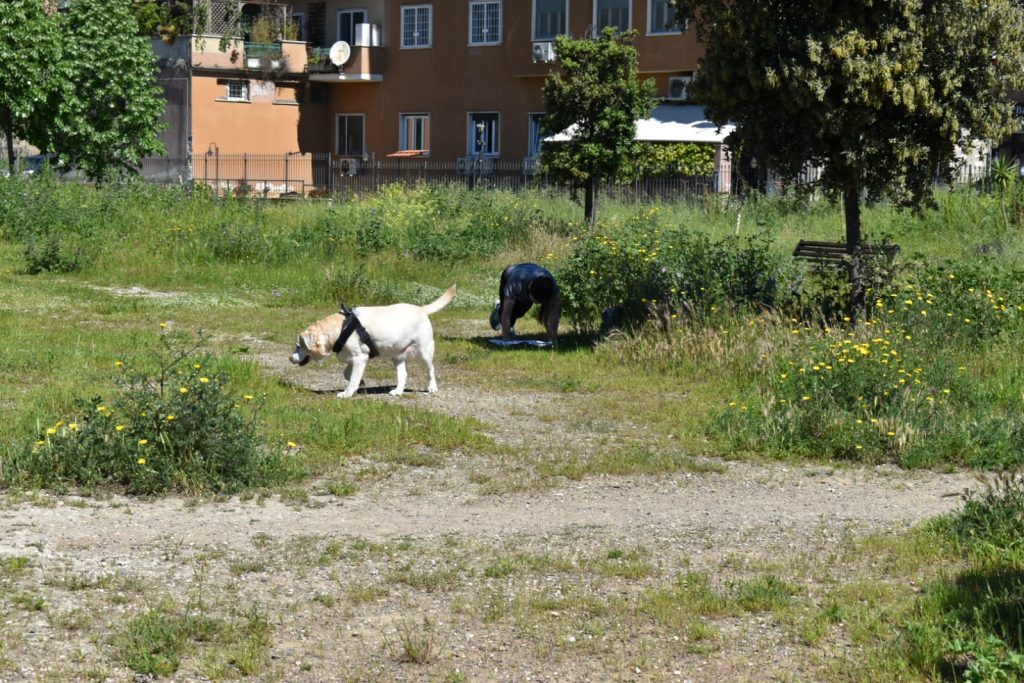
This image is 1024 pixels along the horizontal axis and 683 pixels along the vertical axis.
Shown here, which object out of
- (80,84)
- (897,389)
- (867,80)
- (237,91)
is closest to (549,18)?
(237,91)

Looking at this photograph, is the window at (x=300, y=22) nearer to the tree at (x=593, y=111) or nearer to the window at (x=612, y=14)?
the window at (x=612, y=14)

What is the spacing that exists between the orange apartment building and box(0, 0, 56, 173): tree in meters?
12.7

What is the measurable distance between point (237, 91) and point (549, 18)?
12.2 meters

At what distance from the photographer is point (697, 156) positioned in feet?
135

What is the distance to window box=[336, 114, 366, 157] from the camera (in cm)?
5350

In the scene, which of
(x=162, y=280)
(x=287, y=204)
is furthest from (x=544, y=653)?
(x=287, y=204)

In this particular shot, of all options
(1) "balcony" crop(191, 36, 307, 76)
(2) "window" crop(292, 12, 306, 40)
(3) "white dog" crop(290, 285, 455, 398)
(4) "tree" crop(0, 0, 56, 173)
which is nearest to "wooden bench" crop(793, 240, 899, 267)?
(3) "white dog" crop(290, 285, 455, 398)

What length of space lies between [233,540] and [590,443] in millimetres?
3665

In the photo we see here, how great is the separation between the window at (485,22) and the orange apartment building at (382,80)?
0.11ft

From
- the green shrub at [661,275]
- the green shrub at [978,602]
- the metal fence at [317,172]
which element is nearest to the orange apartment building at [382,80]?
the metal fence at [317,172]

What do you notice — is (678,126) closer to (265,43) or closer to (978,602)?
(265,43)

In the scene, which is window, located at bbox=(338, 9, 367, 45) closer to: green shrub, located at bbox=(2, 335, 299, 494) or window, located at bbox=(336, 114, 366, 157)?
window, located at bbox=(336, 114, 366, 157)

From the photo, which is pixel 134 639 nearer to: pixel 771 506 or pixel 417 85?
pixel 771 506

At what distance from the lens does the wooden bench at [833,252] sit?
1506 centimetres
